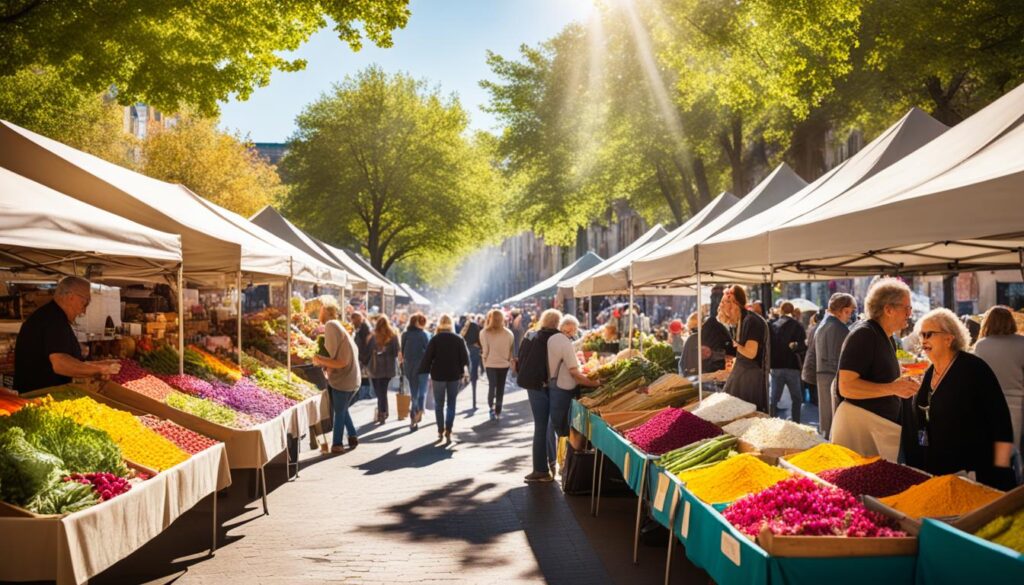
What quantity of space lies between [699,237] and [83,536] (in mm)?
8004

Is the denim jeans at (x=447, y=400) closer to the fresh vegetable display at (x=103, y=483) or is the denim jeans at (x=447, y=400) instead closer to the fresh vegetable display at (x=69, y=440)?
the fresh vegetable display at (x=69, y=440)

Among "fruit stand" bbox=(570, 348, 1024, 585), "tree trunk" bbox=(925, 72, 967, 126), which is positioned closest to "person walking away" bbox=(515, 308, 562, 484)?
"fruit stand" bbox=(570, 348, 1024, 585)

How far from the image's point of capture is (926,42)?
18453mm

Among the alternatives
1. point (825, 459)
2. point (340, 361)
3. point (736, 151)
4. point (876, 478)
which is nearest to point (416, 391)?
point (340, 361)

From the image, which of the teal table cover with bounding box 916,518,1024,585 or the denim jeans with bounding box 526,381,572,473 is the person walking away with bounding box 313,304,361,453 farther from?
the teal table cover with bounding box 916,518,1024,585

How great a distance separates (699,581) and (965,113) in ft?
68.5

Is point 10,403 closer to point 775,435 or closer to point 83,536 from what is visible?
point 83,536

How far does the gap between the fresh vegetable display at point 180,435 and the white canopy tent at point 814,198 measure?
470cm

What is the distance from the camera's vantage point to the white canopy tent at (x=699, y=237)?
923 centimetres

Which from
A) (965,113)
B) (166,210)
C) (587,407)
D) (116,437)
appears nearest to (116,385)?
(116,437)

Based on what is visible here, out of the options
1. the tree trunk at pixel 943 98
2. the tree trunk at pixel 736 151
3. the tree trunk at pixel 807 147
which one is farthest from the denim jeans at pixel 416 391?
the tree trunk at pixel 807 147

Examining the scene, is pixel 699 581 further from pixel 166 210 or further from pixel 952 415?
pixel 166 210

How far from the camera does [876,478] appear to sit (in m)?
4.99

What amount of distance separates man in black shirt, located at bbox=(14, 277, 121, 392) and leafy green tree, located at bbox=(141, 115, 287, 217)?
118 feet
